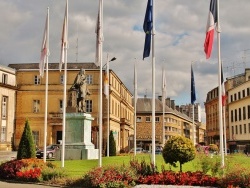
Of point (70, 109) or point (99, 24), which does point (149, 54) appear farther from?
point (70, 109)

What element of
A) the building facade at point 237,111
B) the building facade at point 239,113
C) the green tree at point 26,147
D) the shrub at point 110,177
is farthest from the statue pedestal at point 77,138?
the building facade at point 239,113

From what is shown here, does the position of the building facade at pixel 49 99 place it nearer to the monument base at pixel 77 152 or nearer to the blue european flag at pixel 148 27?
the monument base at pixel 77 152

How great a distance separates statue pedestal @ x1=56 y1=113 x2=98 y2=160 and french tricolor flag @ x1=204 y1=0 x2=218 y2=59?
1278cm

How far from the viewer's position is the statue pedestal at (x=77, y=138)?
30.4 m

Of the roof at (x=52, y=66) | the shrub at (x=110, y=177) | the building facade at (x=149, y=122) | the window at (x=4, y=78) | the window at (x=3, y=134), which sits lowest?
the shrub at (x=110, y=177)

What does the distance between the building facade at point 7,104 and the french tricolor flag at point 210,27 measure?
50.0 meters

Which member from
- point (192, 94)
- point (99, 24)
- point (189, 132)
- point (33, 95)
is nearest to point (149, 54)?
point (99, 24)

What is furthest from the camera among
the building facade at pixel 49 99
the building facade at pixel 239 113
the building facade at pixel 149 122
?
the building facade at pixel 149 122

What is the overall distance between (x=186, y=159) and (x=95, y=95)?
5122 cm

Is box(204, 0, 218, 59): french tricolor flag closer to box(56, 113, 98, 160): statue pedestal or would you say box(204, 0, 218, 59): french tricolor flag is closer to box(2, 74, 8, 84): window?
box(56, 113, 98, 160): statue pedestal

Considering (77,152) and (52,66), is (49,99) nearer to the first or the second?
(52,66)

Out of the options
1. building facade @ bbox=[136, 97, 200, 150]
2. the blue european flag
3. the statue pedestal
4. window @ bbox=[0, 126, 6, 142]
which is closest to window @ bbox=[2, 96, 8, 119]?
window @ bbox=[0, 126, 6, 142]

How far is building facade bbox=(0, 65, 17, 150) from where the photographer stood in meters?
66.4

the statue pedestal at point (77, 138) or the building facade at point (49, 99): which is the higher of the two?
the building facade at point (49, 99)
